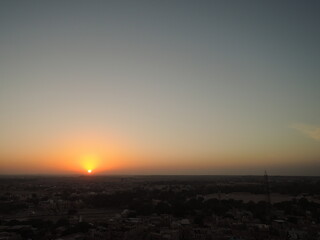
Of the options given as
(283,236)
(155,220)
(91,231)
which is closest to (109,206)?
(155,220)

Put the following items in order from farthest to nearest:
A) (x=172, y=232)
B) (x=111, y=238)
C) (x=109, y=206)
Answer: (x=109, y=206)
(x=172, y=232)
(x=111, y=238)

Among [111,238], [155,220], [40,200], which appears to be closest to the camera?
[111,238]

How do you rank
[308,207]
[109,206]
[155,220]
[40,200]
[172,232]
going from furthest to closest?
[40,200] < [109,206] < [308,207] < [155,220] < [172,232]

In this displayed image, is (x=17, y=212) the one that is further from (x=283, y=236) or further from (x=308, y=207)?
(x=308, y=207)

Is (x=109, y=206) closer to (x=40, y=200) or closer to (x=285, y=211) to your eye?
(x=40, y=200)

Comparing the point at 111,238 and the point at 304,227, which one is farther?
the point at 304,227

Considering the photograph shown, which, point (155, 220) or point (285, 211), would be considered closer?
point (155, 220)

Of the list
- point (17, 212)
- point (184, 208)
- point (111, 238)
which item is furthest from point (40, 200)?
point (111, 238)

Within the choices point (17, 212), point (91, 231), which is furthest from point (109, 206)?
point (91, 231)

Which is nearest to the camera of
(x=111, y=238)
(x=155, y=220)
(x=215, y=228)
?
(x=111, y=238)

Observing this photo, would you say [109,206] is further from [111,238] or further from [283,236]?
[283,236]
